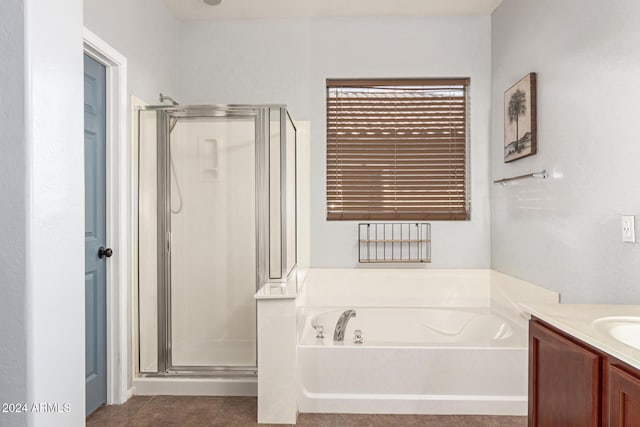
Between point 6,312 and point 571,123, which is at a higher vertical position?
point 571,123

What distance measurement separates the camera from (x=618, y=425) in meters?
1.15

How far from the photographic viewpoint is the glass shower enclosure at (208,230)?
2.69 meters

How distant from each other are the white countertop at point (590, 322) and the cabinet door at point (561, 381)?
0.14 feet

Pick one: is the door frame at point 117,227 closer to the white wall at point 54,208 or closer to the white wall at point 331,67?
the white wall at point 331,67

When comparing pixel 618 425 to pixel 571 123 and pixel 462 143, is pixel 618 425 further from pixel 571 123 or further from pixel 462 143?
pixel 462 143

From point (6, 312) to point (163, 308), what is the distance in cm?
165

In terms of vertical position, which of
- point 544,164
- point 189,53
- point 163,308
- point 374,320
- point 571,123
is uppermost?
point 189,53

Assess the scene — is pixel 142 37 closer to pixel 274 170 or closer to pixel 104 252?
pixel 274 170

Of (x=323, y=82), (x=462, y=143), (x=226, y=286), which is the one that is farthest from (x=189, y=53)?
(x=462, y=143)

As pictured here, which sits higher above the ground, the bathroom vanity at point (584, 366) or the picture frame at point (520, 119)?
the picture frame at point (520, 119)

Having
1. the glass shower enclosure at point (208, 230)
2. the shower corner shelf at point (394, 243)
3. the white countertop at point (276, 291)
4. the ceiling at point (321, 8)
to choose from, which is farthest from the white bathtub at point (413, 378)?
the ceiling at point (321, 8)

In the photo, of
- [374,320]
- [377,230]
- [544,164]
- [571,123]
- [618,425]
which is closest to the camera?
[618,425]

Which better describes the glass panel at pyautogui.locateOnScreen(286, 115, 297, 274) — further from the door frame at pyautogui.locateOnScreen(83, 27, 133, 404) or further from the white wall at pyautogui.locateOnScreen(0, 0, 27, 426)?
the white wall at pyautogui.locateOnScreen(0, 0, 27, 426)

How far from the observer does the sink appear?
1.40 m
